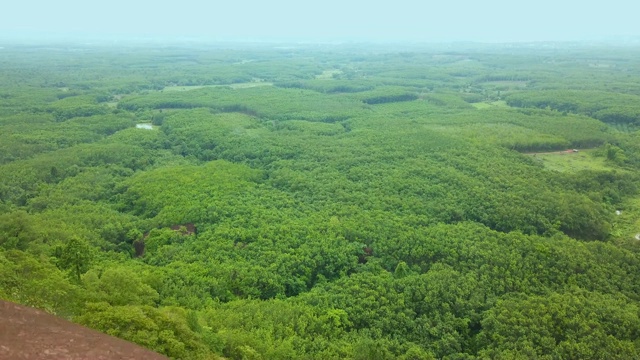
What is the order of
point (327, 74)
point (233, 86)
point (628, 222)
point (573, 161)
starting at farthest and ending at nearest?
point (327, 74)
point (233, 86)
point (573, 161)
point (628, 222)

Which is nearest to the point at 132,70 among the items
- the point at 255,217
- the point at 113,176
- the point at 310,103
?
the point at 310,103

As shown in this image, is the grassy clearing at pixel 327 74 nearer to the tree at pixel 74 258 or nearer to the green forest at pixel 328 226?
the green forest at pixel 328 226

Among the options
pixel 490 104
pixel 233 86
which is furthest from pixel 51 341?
pixel 233 86

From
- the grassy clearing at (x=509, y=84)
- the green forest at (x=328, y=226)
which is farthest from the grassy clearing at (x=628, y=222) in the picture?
the grassy clearing at (x=509, y=84)

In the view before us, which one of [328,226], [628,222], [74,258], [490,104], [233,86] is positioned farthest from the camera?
[233,86]

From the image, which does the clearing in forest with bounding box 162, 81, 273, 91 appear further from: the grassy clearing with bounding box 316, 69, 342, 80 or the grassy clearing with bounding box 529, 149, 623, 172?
the grassy clearing with bounding box 529, 149, 623, 172

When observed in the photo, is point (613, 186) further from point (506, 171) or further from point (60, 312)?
point (60, 312)

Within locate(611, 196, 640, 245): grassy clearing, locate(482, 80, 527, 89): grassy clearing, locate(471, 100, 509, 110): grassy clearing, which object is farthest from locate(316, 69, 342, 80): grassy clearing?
locate(611, 196, 640, 245): grassy clearing

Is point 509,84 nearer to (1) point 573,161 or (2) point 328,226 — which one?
(1) point 573,161
